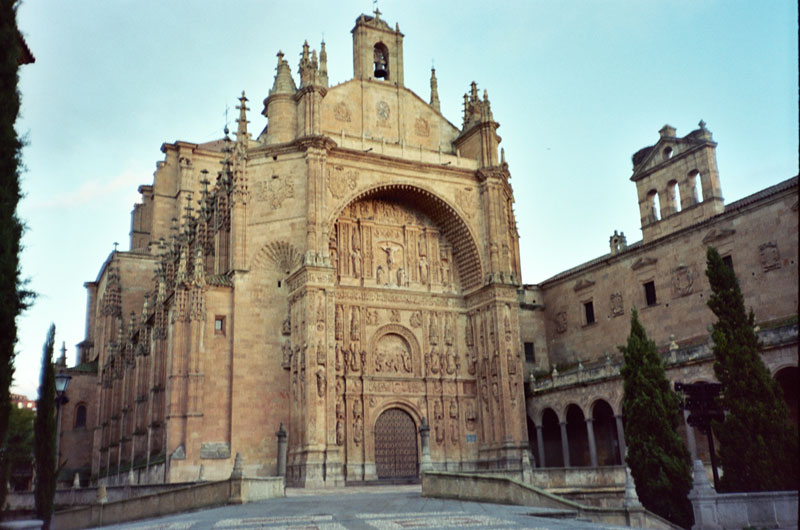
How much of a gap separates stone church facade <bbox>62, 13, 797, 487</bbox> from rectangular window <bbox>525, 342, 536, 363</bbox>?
13 centimetres

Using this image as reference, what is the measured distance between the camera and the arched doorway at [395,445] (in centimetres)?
3089

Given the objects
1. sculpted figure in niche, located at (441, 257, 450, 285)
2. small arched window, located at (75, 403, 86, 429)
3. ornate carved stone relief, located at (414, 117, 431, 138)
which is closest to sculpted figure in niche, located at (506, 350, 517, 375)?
sculpted figure in niche, located at (441, 257, 450, 285)

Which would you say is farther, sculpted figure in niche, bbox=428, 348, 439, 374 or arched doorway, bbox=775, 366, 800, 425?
sculpted figure in niche, bbox=428, 348, 439, 374

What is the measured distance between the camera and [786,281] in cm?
2594

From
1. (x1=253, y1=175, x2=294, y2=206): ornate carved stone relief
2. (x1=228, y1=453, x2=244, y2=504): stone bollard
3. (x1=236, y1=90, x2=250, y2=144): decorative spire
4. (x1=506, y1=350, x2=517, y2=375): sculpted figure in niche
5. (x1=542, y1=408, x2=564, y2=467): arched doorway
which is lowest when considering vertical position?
(x1=228, y1=453, x2=244, y2=504): stone bollard

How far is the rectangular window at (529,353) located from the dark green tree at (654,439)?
14.8 meters

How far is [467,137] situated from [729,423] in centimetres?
2151

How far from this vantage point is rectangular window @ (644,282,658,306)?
31.8m

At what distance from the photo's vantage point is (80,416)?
4878cm

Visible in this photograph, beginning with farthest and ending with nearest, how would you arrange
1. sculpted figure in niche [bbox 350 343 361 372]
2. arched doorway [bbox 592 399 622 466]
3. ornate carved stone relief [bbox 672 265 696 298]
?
arched doorway [bbox 592 399 622 466]
sculpted figure in niche [bbox 350 343 361 372]
ornate carved stone relief [bbox 672 265 696 298]

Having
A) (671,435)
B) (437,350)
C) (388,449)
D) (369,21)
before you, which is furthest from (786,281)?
(369,21)

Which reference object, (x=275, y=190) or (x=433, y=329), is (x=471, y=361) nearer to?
(x=433, y=329)

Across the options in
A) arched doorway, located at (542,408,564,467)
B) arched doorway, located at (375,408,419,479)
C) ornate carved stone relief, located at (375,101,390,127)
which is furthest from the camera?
arched doorway, located at (542,408,564,467)

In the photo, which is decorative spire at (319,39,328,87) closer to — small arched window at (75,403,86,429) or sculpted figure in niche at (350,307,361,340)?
sculpted figure in niche at (350,307,361,340)
